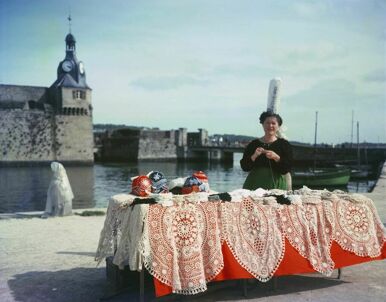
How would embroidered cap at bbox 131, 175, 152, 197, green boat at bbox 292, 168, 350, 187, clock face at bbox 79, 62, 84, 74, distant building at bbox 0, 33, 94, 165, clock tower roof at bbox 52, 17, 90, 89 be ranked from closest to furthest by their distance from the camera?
embroidered cap at bbox 131, 175, 152, 197 → green boat at bbox 292, 168, 350, 187 → distant building at bbox 0, 33, 94, 165 → clock tower roof at bbox 52, 17, 90, 89 → clock face at bbox 79, 62, 84, 74

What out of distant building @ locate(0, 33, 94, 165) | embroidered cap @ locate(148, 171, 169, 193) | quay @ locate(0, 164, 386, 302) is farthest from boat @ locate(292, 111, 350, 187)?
distant building @ locate(0, 33, 94, 165)

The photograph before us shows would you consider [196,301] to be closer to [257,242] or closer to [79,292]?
[257,242]

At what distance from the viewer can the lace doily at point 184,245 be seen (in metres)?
3.78

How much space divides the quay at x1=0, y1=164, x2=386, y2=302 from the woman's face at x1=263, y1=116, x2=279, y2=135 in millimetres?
1687

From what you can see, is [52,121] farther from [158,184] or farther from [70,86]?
[158,184]

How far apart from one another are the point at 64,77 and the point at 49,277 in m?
69.0

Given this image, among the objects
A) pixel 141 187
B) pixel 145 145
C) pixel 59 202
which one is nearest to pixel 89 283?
pixel 141 187

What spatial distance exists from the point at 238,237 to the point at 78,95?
68.1m

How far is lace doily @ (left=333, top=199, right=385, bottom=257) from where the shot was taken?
452cm

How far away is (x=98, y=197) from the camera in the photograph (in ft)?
100

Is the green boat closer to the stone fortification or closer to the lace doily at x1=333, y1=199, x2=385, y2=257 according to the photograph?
the lace doily at x1=333, y1=199, x2=385, y2=257

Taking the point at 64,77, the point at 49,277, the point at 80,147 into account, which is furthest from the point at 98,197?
the point at 64,77

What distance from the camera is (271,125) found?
5031 mm

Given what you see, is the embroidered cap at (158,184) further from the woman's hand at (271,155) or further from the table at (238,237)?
the woman's hand at (271,155)
